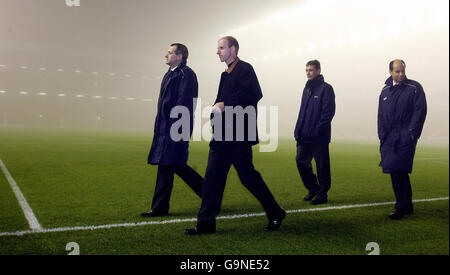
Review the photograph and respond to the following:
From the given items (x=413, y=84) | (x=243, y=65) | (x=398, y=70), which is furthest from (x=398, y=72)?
(x=243, y=65)

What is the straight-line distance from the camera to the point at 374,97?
33688 millimetres

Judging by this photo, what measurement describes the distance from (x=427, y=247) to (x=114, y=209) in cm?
299

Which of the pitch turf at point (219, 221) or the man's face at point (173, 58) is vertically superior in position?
the man's face at point (173, 58)

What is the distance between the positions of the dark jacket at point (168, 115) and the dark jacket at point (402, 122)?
204 centimetres

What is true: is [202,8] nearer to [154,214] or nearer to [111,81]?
[111,81]

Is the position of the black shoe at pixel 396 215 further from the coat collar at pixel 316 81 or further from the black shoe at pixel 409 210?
the coat collar at pixel 316 81

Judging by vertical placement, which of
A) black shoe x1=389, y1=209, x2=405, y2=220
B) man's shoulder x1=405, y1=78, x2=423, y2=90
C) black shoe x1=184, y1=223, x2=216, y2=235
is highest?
man's shoulder x1=405, y1=78, x2=423, y2=90

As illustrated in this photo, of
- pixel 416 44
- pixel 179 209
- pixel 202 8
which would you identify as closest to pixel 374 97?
pixel 416 44

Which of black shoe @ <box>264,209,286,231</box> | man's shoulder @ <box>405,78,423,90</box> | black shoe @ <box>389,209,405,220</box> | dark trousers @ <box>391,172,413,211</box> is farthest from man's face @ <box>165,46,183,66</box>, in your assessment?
black shoe @ <box>389,209,405,220</box>

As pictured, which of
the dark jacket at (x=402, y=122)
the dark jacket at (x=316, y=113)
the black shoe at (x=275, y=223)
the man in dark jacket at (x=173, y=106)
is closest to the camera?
the black shoe at (x=275, y=223)

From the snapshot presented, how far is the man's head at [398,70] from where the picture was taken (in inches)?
162

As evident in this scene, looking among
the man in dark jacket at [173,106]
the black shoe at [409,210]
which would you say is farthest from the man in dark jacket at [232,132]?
the black shoe at [409,210]

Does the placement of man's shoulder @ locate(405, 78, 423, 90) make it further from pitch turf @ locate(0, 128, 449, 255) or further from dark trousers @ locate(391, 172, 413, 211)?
pitch turf @ locate(0, 128, 449, 255)

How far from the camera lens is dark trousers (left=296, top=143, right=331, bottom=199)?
4906 mm
